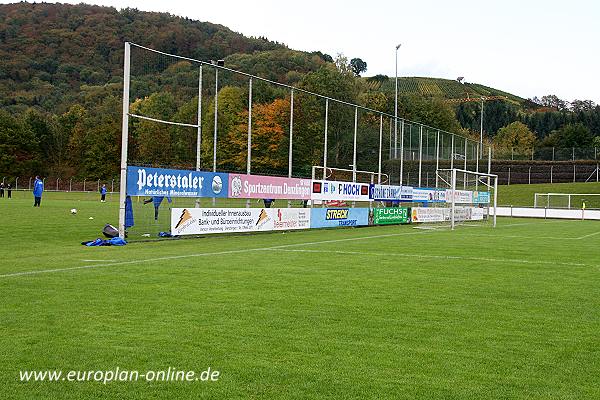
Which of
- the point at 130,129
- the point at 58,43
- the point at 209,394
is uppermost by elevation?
the point at 58,43

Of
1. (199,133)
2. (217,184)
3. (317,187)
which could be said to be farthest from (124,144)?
(317,187)

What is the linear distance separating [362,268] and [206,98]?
36.4 feet

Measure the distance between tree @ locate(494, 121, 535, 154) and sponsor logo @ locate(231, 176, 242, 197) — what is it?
336 ft

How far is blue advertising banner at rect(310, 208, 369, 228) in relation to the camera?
28094mm

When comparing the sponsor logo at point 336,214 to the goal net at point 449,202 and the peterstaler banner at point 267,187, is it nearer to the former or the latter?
the peterstaler banner at point 267,187

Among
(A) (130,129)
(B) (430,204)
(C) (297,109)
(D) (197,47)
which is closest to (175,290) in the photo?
(A) (130,129)

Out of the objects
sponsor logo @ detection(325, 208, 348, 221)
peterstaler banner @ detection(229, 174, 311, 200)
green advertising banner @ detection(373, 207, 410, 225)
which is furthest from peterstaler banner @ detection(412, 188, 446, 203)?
peterstaler banner @ detection(229, 174, 311, 200)

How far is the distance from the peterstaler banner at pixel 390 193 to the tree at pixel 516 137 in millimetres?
86700

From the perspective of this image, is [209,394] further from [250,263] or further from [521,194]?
[521,194]

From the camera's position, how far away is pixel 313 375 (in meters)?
5.36

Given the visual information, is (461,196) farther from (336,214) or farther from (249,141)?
(249,141)

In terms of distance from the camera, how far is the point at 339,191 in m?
30.0

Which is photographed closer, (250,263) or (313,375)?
(313,375)

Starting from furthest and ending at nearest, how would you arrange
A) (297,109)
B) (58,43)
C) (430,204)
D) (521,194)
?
(58,43) < (521,194) < (430,204) < (297,109)
